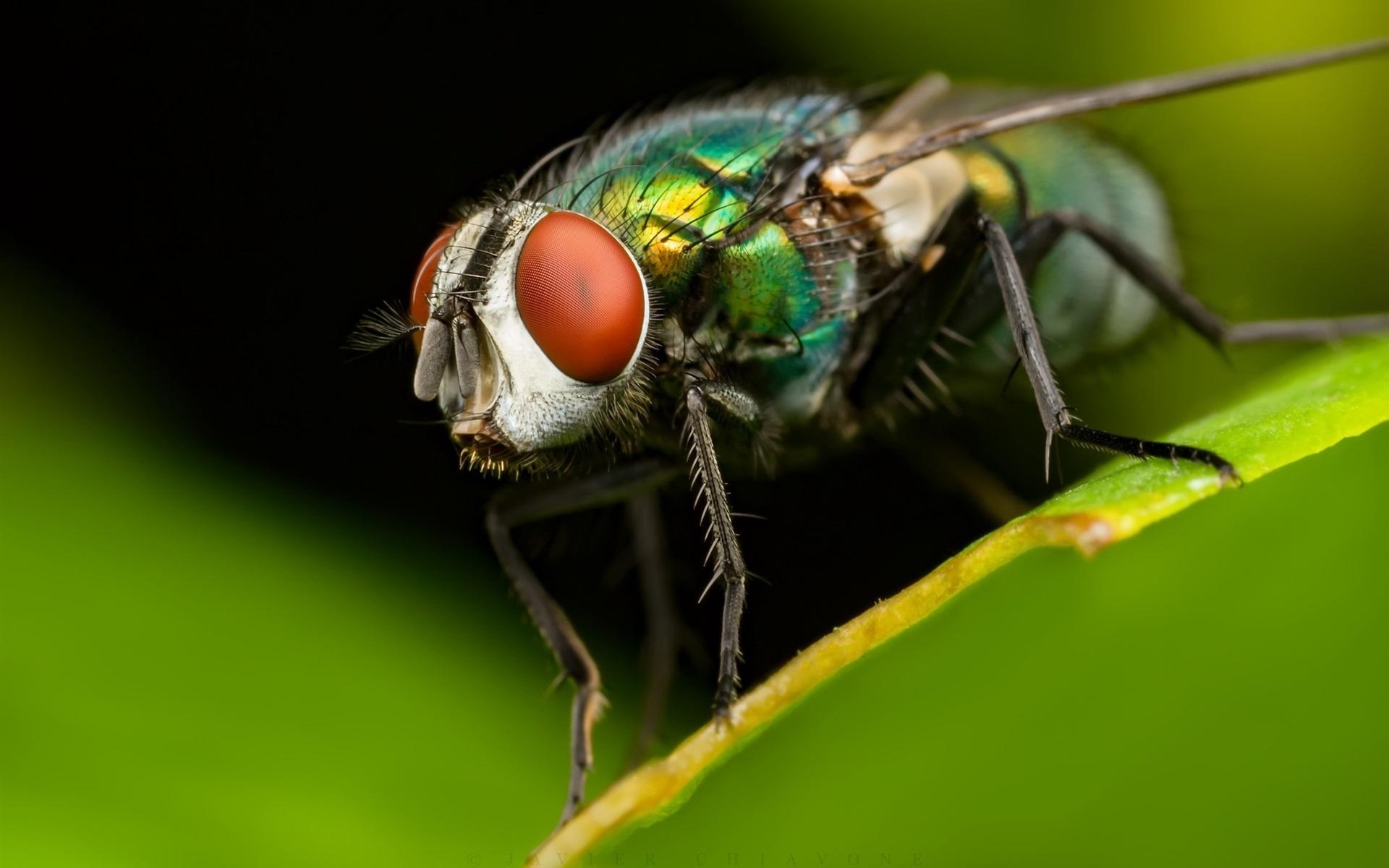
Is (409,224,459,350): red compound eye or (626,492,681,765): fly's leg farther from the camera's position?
(626,492,681,765): fly's leg

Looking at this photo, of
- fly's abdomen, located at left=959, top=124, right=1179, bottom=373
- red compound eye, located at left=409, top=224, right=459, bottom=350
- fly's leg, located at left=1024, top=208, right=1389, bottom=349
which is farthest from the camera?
fly's abdomen, located at left=959, top=124, right=1179, bottom=373

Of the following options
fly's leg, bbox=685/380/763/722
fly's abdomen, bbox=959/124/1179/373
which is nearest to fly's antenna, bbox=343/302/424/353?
fly's leg, bbox=685/380/763/722

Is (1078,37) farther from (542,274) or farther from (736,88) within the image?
(542,274)

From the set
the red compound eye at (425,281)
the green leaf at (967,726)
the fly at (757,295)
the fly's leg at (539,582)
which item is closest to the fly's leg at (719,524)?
Result: the fly at (757,295)

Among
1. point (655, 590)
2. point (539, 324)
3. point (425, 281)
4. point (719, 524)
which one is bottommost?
point (655, 590)

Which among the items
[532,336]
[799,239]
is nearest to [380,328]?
[532,336]

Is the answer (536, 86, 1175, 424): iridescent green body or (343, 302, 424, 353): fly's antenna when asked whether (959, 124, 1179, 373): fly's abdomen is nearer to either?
(536, 86, 1175, 424): iridescent green body

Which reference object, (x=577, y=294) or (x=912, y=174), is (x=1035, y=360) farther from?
(x=577, y=294)
